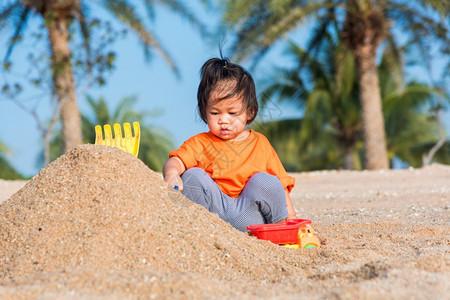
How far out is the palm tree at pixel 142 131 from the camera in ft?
51.8

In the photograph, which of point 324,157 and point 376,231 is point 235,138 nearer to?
point 376,231

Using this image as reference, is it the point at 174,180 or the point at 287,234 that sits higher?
the point at 174,180

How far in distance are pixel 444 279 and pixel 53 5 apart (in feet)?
33.9

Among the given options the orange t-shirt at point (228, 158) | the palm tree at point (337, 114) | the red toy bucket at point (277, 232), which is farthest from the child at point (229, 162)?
the palm tree at point (337, 114)

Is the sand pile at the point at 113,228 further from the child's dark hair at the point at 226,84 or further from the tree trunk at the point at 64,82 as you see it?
the tree trunk at the point at 64,82

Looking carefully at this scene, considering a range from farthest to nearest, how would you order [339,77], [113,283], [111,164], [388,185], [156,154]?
[156,154], [339,77], [388,185], [111,164], [113,283]

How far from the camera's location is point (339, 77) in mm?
14594

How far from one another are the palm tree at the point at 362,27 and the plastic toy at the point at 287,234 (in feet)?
26.1

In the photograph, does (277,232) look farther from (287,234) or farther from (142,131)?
(142,131)

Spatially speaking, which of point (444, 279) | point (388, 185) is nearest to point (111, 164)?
point (444, 279)

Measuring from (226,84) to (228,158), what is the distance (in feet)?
1.42

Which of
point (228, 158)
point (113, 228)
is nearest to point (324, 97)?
point (228, 158)

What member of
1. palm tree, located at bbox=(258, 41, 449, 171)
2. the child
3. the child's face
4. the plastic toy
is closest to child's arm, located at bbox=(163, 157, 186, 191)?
the child

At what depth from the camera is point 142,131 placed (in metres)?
16.1
